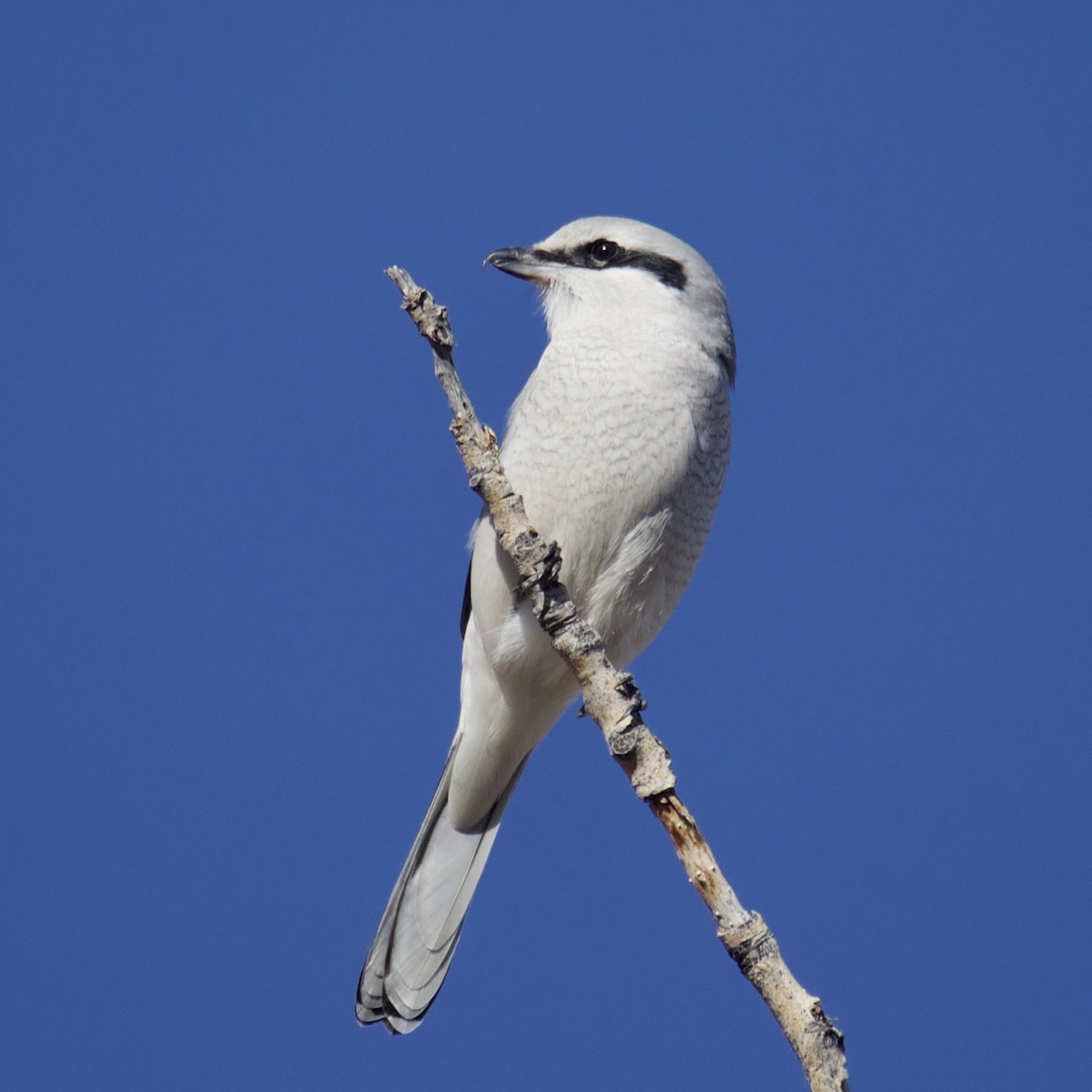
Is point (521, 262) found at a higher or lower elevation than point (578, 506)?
higher

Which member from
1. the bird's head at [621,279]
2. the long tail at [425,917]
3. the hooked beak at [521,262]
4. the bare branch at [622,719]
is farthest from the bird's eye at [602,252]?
the long tail at [425,917]

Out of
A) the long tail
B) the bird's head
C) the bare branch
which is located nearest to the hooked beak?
the bird's head

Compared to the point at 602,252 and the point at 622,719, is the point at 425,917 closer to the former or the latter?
the point at 622,719

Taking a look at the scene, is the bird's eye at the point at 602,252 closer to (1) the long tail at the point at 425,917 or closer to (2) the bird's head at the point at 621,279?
(2) the bird's head at the point at 621,279

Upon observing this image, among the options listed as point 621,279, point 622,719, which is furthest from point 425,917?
point 621,279

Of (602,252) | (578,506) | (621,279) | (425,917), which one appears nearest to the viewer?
(578,506)

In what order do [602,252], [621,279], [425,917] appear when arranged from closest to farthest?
[425,917] → [621,279] → [602,252]

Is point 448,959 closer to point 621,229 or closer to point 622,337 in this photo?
point 622,337
